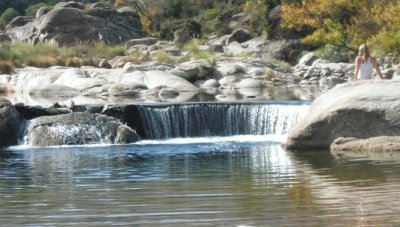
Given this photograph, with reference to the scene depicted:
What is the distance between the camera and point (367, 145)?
606 inches

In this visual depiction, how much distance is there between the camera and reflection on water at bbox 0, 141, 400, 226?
8.46 m

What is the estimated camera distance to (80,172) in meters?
13.9

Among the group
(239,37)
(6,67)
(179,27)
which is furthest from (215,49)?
(6,67)

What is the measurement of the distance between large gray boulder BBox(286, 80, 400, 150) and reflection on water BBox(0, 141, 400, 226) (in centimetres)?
63

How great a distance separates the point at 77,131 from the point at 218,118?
3.93 metres

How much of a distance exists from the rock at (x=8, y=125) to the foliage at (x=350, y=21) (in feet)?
55.4

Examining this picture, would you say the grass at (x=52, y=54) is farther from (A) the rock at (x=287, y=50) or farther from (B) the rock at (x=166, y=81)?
(A) the rock at (x=287, y=50)

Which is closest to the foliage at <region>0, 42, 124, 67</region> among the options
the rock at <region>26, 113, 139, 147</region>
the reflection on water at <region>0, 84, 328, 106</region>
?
the reflection on water at <region>0, 84, 328, 106</region>

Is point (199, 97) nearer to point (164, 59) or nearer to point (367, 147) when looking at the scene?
point (164, 59)

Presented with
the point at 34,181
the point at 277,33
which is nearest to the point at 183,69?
the point at 277,33

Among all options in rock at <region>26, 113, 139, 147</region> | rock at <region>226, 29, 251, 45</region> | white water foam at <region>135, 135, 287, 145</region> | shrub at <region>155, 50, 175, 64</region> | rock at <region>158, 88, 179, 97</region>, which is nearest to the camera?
white water foam at <region>135, 135, 287, 145</region>

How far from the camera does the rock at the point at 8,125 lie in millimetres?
20875

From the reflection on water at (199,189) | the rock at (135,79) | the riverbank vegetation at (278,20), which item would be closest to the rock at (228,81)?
the rock at (135,79)

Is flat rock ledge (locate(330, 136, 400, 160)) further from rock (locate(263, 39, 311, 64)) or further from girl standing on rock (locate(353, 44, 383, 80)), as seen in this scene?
rock (locate(263, 39, 311, 64))
